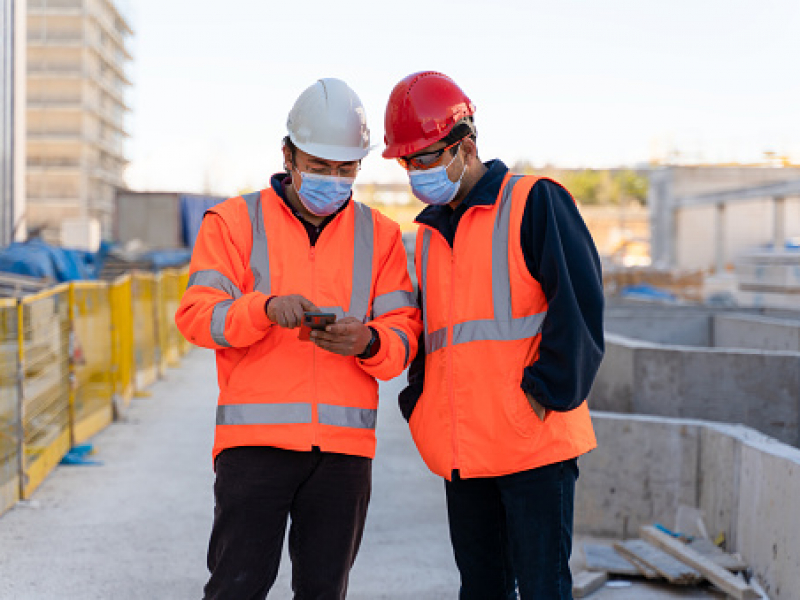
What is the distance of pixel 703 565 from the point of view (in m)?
4.96

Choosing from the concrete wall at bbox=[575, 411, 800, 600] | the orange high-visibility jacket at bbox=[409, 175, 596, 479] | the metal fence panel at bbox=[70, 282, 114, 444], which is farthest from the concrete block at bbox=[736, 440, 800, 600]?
the metal fence panel at bbox=[70, 282, 114, 444]

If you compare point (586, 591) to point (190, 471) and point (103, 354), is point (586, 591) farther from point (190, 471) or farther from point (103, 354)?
point (103, 354)

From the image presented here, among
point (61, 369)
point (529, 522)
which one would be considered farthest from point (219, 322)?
point (61, 369)

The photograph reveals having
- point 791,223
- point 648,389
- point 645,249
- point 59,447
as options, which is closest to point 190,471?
point 59,447

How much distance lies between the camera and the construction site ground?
518 centimetres

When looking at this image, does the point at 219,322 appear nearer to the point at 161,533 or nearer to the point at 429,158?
the point at 429,158

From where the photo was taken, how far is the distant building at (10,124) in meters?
16.8

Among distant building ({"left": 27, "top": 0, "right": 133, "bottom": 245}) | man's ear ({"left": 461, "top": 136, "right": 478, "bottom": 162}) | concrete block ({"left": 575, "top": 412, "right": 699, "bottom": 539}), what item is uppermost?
distant building ({"left": 27, "top": 0, "right": 133, "bottom": 245})

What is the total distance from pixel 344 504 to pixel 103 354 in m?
8.05

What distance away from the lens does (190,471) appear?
806 cm

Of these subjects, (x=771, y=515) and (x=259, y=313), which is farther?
(x=771, y=515)

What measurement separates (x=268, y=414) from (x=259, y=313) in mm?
349

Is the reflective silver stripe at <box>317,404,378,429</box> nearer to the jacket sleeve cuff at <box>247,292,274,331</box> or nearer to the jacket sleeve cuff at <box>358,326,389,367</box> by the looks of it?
the jacket sleeve cuff at <box>358,326,389,367</box>

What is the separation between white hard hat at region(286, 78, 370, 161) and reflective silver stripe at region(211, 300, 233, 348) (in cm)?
56
